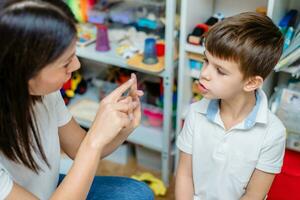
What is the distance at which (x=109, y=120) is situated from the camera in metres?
0.93

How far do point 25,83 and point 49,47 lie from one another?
0.09m

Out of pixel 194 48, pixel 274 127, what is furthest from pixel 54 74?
pixel 194 48

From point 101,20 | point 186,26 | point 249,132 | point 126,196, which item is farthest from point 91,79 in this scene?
point 249,132

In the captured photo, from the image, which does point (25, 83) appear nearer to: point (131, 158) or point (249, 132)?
point (249, 132)

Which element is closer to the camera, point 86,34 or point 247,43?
point 247,43

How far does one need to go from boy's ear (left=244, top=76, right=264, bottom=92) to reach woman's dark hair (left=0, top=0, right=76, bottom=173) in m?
0.46

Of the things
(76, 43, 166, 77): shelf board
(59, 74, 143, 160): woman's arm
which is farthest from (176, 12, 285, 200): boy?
(76, 43, 166, 77): shelf board

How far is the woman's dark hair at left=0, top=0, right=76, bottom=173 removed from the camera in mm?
776

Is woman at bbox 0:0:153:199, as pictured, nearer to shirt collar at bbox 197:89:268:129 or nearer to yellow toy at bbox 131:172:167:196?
shirt collar at bbox 197:89:268:129

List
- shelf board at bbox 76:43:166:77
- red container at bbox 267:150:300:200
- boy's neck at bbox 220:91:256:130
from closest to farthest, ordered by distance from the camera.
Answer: boy's neck at bbox 220:91:256:130
red container at bbox 267:150:300:200
shelf board at bbox 76:43:166:77

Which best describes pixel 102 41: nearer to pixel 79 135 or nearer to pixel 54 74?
pixel 79 135

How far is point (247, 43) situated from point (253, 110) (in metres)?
0.20

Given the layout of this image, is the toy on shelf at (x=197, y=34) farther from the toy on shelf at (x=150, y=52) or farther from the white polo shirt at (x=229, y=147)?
the white polo shirt at (x=229, y=147)

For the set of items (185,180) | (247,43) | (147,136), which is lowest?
(147,136)
